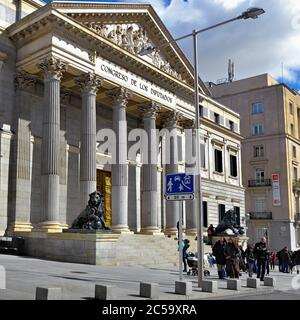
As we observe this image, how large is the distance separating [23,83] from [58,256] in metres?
10.9

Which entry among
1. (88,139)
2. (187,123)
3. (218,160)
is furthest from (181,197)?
(218,160)

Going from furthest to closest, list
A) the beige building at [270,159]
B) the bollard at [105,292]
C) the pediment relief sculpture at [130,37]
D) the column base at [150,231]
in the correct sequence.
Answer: the beige building at [270,159] < the column base at [150,231] < the pediment relief sculpture at [130,37] < the bollard at [105,292]

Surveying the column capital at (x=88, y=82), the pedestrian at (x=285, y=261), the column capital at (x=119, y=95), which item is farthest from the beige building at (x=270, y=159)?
the column capital at (x=88, y=82)

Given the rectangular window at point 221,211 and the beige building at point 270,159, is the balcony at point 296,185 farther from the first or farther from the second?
the rectangular window at point 221,211

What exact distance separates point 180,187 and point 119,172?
14.3 meters

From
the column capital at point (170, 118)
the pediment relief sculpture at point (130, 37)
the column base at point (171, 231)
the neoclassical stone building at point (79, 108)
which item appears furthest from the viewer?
the column capital at point (170, 118)

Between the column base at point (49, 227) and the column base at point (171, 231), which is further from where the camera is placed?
the column base at point (171, 231)

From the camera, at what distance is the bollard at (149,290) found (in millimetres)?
11953

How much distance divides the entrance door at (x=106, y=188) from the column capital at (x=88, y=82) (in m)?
7.62

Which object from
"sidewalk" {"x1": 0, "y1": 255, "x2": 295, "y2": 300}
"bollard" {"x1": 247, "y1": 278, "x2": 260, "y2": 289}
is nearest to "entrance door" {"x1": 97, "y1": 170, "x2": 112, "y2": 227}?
"sidewalk" {"x1": 0, "y1": 255, "x2": 295, "y2": 300}

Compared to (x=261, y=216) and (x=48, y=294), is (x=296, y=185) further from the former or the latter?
(x=48, y=294)

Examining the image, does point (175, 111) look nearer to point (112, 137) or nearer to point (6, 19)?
point (112, 137)

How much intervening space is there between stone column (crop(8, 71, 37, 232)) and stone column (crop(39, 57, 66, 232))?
222 cm
